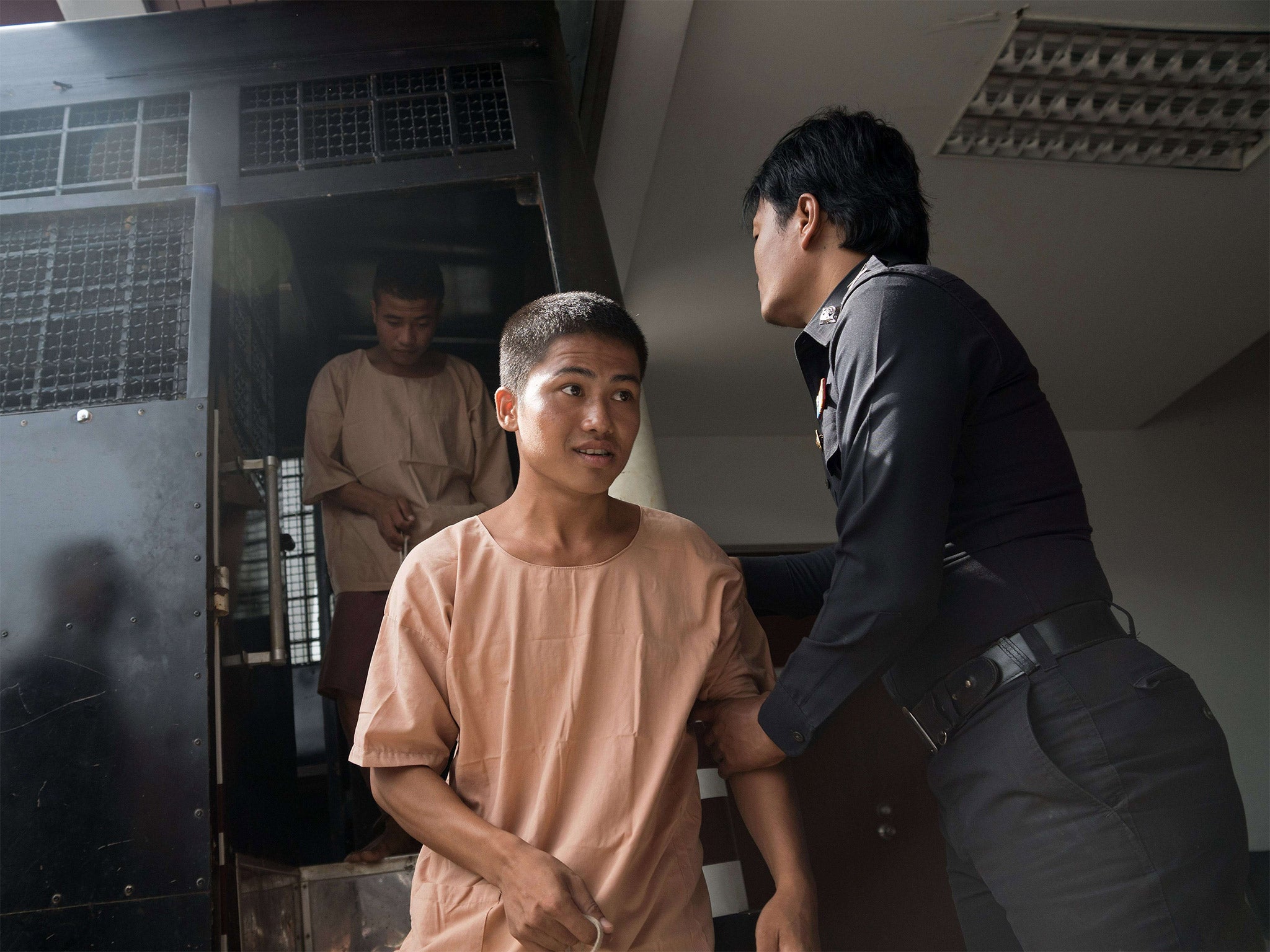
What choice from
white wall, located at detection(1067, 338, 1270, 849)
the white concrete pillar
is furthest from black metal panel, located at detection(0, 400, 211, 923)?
white wall, located at detection(1067, 338, 1270, 849)

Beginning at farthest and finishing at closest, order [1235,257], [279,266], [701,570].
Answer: [1235,257]
[279,266]
[701,570]

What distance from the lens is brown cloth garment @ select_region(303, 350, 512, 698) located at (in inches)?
113

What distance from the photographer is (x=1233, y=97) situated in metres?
3.51

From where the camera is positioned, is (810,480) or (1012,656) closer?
(1012,656)

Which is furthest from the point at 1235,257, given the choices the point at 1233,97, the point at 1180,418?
the point at 1180,418

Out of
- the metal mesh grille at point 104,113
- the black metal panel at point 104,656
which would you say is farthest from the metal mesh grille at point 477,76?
the black metal panel at point 104,656

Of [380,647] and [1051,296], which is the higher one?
[1051,296]

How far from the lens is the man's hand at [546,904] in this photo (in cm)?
122

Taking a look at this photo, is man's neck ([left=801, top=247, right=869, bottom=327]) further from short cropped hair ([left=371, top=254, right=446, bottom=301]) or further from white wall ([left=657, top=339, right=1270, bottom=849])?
white wall ([left=657, top=339, right=1270, bottom=849])

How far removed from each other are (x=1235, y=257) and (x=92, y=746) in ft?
15.6

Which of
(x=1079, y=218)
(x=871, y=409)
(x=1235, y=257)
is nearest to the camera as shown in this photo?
(x=871, y=409)

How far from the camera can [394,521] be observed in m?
2.90

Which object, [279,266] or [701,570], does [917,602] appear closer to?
[701,570]

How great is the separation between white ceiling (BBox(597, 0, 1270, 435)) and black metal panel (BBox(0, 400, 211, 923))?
148 centimetres
